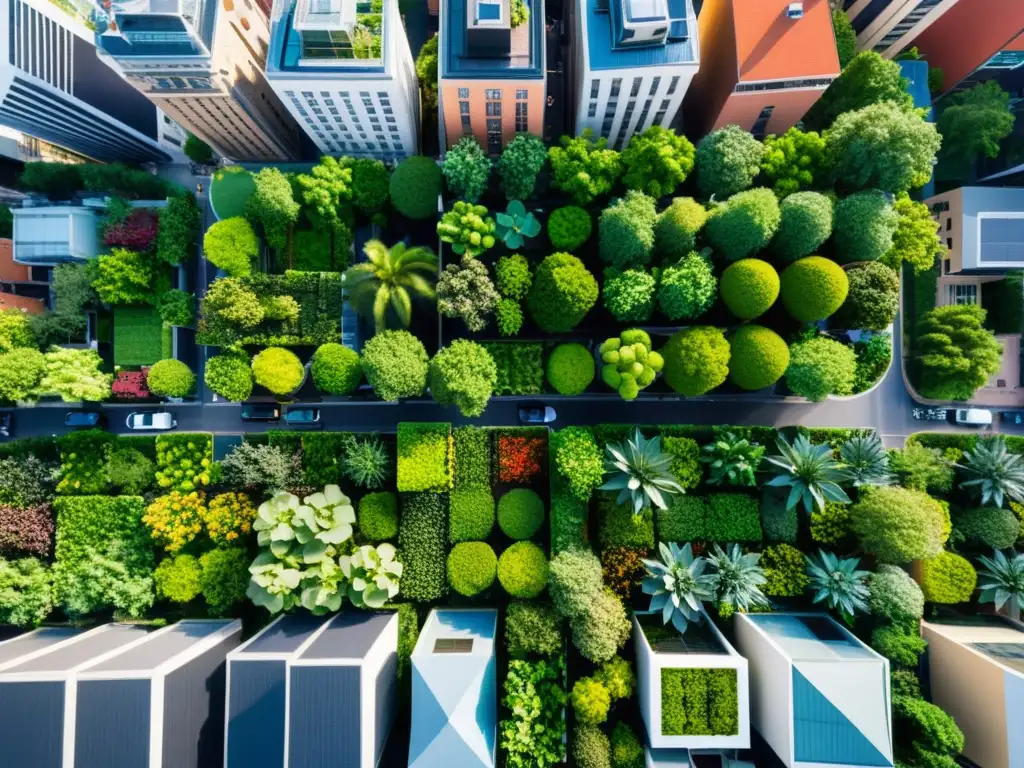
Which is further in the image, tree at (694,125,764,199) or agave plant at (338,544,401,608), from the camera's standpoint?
agave plant at (338,544,401,608)

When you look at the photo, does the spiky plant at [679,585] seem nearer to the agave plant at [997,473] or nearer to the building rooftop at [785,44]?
the agave plant at [997,473]

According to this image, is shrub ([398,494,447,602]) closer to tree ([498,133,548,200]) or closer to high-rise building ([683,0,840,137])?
tree ([498,133,548,200])

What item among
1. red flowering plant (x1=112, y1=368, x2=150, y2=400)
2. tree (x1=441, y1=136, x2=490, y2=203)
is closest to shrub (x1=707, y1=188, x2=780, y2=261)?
tree (x1=441, y1=136, x2=490, y2=203)

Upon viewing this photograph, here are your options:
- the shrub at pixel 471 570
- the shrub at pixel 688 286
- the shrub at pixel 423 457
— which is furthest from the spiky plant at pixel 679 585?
the shrub at pixel 688 286

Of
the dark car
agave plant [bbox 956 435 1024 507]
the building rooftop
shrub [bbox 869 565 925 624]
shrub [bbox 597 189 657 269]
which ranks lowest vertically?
shrub [bbox 869 565 925 624]

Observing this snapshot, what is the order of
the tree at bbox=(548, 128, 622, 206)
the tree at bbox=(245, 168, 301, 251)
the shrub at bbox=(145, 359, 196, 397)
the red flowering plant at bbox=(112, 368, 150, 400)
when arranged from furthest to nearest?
the red flowering plant at bbox=(112, 368, 150, 400)
the shrub at bbox=(145, 359, 196, 397)
the tree at bbox=(245, 168, 301, 251)
the tree at bbox=(548, 128, 622, 206)

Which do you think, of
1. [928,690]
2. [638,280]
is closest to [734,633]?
[928,690]

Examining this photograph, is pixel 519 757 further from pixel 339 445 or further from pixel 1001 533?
pixel 1001 533
